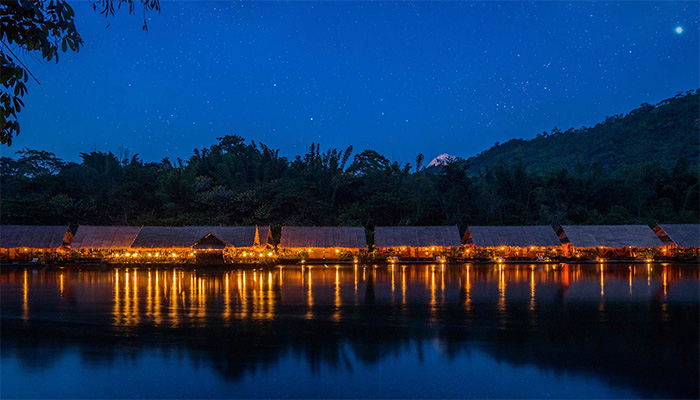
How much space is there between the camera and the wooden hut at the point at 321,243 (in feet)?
87.9

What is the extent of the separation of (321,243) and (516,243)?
32.7 feet

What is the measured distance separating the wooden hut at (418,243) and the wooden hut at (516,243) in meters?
1.18

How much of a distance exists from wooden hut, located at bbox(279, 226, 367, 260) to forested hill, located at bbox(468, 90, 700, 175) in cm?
1811

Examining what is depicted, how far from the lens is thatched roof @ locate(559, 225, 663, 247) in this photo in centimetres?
2680

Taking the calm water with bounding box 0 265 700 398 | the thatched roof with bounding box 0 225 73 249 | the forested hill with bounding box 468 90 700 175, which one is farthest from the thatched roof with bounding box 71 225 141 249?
the forested hill with bounding box 468 90 700 175

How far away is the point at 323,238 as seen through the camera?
89.2 feet

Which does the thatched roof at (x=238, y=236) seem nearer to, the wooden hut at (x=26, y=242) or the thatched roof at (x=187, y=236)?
the thatched roof at (x=187, y=236)

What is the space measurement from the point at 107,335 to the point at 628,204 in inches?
1351

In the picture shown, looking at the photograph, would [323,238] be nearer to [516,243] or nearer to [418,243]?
[418,243]

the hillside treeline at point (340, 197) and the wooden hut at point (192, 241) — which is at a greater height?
the hillside treeline at point (340, 197)

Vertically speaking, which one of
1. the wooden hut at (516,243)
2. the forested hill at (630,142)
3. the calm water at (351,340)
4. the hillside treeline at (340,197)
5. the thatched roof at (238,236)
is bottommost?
the calm water at (351,340)

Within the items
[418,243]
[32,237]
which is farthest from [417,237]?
[32,237]

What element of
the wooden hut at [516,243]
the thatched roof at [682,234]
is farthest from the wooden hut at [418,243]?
the thatched roof at [682,234]

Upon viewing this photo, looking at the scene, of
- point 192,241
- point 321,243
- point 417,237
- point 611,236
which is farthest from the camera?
point 417,237
